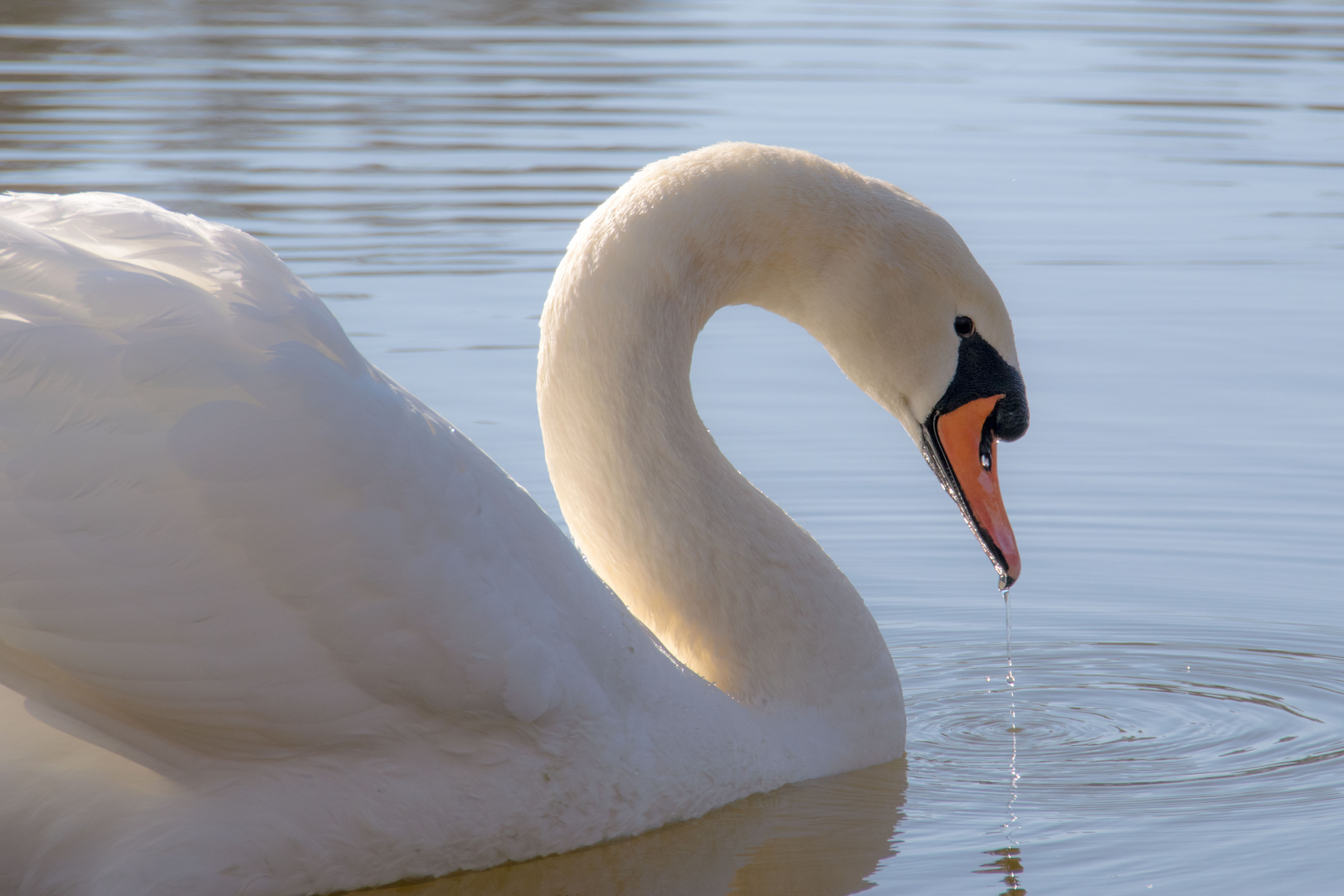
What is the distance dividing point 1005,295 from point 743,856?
5.21 metres

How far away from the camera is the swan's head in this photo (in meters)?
4.52

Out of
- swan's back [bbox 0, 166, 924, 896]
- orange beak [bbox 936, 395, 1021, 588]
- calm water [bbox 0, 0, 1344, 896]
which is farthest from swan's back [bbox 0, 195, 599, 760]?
orange beak [bbox 936, 395, 1021, 588]

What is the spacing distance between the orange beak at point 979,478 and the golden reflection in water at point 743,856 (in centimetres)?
59

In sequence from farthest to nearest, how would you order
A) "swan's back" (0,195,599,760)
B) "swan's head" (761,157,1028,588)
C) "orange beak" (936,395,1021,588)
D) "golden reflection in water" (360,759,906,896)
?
"orange beak" (936,395,1021,588) → "swan's head" (761,157,1028,588) → "golden reflection in water" (360,759,906,896) → "swan's back" (0,195,599,760)

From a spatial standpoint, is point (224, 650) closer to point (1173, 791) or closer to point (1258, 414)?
point (1173, 791)

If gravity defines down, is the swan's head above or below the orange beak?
above

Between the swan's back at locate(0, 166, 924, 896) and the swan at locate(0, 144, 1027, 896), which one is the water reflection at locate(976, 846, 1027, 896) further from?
the swan's back at locate(0, 166, 924, 896)

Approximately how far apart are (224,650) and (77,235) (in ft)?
2.62

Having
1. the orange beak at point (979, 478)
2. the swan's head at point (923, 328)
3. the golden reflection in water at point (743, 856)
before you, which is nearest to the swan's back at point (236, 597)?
the golden reflection in water at point (743, 856)

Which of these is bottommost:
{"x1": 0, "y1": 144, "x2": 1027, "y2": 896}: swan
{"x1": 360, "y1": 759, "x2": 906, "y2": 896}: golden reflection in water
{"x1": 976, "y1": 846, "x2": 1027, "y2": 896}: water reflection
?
{"x1": 360, "y1": 759, "x2": 906, "y2": 896}: golden reflection in water

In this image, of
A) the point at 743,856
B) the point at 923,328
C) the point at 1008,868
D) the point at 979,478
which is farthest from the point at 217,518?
A: the point at 979,478

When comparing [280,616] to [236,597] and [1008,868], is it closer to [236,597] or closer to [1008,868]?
[236,597]

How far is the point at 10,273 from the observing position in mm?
3408

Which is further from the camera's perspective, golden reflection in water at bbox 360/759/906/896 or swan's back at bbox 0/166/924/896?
golden reflection in water at bbox 360/759/906/896
